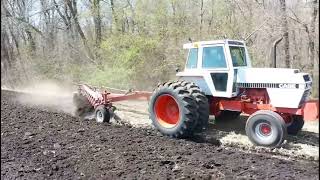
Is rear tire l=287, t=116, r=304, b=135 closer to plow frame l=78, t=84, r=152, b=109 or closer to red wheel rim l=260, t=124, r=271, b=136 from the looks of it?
red wheel rim l=260, t=124, r=271, b=136

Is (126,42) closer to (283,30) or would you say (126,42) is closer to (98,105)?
(98,105)

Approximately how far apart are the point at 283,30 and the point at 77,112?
3020mm

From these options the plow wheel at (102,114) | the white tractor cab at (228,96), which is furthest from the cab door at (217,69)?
the plow wheel at (102,114)

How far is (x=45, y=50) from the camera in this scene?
4641 millimetres

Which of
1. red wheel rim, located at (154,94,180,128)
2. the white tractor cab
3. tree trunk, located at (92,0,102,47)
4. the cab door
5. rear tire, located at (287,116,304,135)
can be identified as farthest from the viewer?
red wheel rim, located at (154,94,180,128)

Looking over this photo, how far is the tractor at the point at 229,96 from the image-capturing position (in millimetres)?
4191

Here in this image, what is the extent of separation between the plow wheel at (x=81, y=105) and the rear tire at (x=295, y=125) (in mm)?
2624

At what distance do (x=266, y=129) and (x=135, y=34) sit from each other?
226 cm

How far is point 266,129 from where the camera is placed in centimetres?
425

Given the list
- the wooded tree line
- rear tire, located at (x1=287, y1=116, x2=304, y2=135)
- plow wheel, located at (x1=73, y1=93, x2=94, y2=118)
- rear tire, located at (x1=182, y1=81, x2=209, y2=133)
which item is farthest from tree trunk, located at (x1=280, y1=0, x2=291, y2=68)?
plow wheel, located at (x1=73, y1=93, x2=94, y2=118)

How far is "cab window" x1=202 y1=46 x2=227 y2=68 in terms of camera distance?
463 cm

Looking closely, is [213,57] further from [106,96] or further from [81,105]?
[81,105]

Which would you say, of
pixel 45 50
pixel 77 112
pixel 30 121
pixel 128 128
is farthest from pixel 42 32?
pixel 77 112

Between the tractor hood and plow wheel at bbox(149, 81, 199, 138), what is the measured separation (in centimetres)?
54
